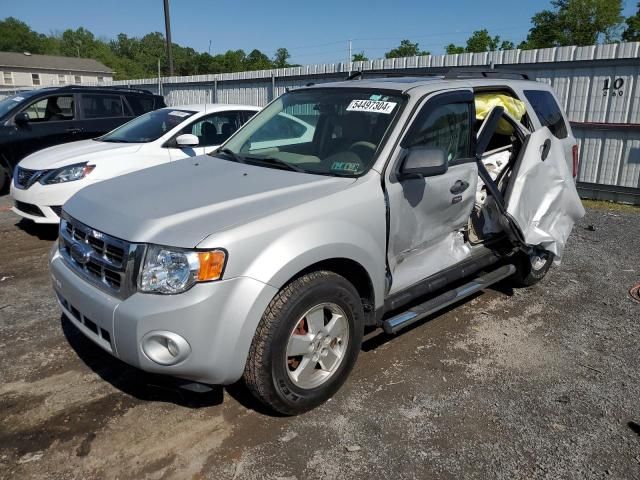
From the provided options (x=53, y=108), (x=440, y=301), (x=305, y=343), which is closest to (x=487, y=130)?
(x=440, y=301)

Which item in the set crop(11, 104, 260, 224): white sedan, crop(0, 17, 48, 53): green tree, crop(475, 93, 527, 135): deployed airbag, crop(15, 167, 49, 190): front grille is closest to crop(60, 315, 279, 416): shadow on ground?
crop(11, 104, 260, 224): white sedan

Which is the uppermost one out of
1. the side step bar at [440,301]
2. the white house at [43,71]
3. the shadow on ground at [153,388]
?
the white house at [43,71]

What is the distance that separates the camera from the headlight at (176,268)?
8.10ft

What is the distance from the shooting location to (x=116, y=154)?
6535mm

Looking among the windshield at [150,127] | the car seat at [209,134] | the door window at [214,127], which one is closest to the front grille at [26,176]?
the windshield at [150,127]

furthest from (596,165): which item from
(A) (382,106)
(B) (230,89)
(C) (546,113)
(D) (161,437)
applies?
(B) (230,89)

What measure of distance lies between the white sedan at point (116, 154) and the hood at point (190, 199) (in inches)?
84.0

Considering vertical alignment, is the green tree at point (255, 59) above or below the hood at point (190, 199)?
above

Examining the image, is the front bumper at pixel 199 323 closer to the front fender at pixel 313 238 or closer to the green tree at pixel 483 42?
the front fender at pixel 313 238

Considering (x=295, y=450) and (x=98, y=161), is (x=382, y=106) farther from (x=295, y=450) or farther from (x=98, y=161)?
(x=98, y=161)

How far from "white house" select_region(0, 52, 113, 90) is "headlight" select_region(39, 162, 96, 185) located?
6004 centimetres

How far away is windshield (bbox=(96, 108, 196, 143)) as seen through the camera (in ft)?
22.8

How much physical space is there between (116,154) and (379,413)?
5.07 metres

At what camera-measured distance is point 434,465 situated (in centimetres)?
265
